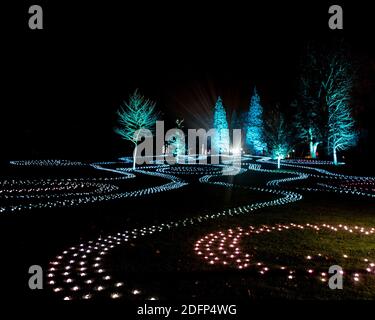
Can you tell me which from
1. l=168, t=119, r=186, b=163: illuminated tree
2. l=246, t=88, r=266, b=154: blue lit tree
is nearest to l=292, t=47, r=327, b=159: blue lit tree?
l=168, t=119, r=186, b=163: illuminated tree

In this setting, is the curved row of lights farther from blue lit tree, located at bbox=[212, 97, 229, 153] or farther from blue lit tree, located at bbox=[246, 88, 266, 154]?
blue lit tree, located at bbox=[212, 97, 229, 153]

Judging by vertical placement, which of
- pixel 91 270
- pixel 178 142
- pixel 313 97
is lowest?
pixel 91 270

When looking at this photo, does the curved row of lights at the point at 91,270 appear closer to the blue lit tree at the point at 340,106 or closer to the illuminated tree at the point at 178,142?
the illuminated tree at the point at 178,142

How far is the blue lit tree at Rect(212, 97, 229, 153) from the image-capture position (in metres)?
56.1

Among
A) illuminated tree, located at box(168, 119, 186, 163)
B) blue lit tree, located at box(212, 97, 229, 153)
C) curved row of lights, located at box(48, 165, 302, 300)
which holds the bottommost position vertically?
curved row of lights, located at box(48, 165, 302, 300)

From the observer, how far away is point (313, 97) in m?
32.6

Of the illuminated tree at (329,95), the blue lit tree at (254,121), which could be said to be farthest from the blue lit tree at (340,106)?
the blue lit tree at (254,121)

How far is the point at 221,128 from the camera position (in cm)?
5609

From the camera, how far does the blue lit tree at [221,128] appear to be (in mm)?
56094


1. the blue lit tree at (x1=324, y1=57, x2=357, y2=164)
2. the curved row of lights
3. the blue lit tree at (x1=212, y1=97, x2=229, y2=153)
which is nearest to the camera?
the curved row of lights

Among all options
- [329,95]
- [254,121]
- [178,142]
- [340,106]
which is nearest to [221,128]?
[254,121]

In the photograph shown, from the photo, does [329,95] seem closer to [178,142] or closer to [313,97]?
[313,97]
